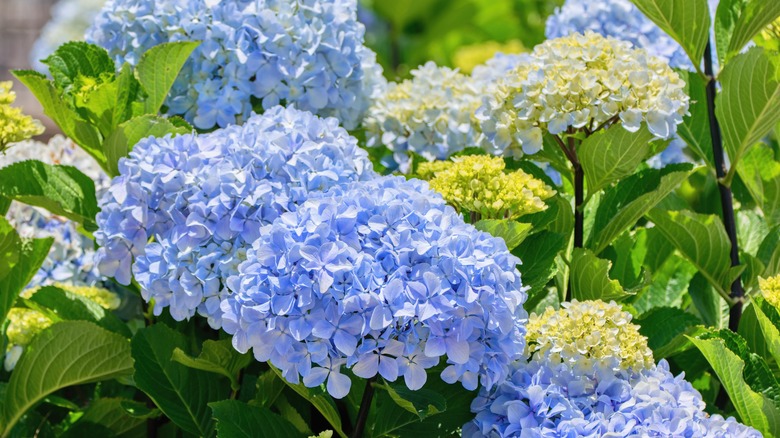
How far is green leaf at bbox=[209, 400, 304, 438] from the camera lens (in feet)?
4.90

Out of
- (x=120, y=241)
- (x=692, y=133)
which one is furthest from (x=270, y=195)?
(x=692, y=133)

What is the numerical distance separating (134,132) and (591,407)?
2.80 feet

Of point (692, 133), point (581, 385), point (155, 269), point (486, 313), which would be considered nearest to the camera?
point (486, 313)

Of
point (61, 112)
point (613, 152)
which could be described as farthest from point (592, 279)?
point (61, 112)

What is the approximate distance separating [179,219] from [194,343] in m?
0.33

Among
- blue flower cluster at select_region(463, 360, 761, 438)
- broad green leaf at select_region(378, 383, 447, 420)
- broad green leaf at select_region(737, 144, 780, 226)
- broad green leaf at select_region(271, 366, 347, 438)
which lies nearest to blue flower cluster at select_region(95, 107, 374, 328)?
broad green leaf at select_region(271, 366, 347, 438)

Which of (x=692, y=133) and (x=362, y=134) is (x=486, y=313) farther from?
(x=362, y=134)

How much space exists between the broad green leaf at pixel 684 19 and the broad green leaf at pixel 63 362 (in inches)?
40.6

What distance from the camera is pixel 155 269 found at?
154 cm

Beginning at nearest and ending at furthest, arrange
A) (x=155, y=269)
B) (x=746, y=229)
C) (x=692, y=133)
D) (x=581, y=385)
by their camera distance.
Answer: (x=581, y=385), (x=155, y=269), (x=692, y=133), (x=746, y=229)

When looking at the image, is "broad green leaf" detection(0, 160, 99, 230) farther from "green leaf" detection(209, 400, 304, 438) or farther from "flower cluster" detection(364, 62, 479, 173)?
"flower cluster" detection(364, 62, 479, 173)

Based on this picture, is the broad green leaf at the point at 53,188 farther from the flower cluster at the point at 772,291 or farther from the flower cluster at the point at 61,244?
the flower cluster at the point at 772,291

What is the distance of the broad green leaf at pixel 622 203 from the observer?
174 cm

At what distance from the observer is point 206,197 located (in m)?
1.55
